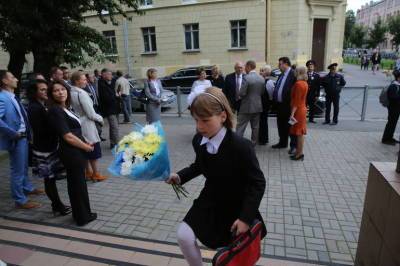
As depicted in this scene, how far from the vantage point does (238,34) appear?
883 inches

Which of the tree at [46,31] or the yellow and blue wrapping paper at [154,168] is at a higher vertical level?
the tree at [46,31]

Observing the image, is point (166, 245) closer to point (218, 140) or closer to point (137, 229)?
point (137, 229)

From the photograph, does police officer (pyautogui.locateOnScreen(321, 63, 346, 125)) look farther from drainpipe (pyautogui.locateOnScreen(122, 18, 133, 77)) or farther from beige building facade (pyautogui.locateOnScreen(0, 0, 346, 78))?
drainpipe (pyautogui.locateOnScreen(122, 18, 133, 77))

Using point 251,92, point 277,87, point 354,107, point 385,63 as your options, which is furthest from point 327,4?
point 251,92

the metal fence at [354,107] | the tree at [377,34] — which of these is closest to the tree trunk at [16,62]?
the metal fence at [354,107]

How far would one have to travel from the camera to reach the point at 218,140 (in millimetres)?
2248

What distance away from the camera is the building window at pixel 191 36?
76.8 feet

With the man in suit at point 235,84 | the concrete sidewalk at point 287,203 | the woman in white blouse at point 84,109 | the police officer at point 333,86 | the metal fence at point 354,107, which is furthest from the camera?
the metal fence at point 354,107

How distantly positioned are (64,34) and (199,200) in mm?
7434

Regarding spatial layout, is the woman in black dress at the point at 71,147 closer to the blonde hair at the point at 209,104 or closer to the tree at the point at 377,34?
Result: the blonde hair at the point at 209,104

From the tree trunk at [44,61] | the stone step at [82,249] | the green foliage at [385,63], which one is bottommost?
the green foliage at [385,63]

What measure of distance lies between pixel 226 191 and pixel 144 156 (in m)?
0.69

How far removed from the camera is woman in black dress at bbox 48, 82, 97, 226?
3.60m

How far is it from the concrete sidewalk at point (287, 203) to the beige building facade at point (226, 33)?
16236 mm
